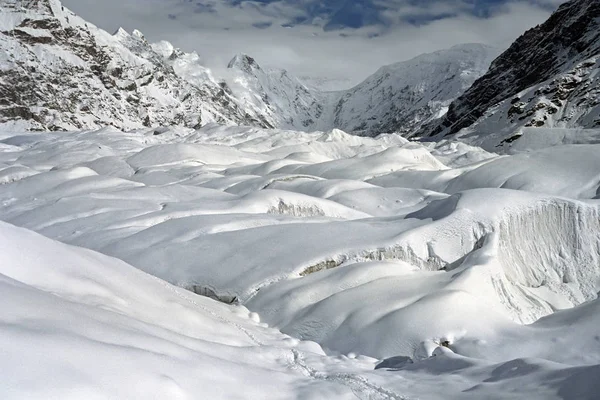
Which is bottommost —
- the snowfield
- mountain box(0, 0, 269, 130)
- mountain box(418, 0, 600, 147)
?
the snowfield

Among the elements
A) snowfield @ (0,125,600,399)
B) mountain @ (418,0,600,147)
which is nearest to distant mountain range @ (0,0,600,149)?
mountain @ (418,0,600,147)

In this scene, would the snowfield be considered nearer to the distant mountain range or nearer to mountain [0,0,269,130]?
the distant mountain range

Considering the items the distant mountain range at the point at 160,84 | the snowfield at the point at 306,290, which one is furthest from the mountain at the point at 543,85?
the snowfield at the point at 306,290

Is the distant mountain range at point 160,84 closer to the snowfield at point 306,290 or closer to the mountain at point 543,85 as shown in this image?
the mountain at point 543,85

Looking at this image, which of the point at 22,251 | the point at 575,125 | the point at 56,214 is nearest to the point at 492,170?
the point at 56,214

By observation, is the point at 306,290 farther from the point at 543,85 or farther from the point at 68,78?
the point at 68,78

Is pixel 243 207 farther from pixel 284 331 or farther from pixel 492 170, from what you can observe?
pixel 492 170

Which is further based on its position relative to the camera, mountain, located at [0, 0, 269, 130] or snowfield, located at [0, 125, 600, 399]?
mountain, located at [0, 0, 269, 130]
